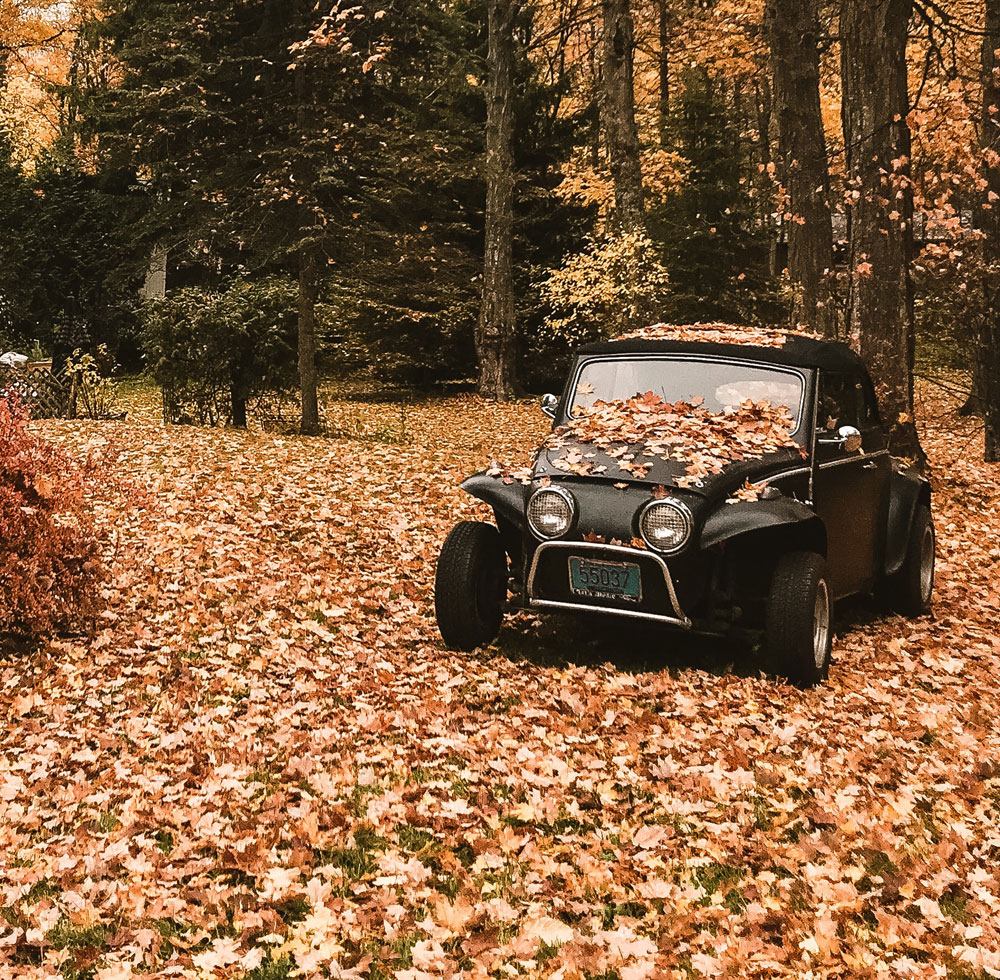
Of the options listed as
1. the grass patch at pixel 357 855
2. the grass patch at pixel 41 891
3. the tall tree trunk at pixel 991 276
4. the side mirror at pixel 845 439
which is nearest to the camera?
Answer: the grass patch at pixel 41 891

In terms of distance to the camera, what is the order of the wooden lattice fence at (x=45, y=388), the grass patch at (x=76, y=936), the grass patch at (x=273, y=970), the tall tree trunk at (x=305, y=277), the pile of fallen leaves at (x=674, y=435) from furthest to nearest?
the wooden lattice fence at (x=45, y=388) → the tall tree trunk at (x=305, y=277) → the pile of fallen leaves at (x=674, y=435) → the grass patch at (x=76, y=936) → the grass patch at (x=273, y=970)

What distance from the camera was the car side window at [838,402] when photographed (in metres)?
7.36

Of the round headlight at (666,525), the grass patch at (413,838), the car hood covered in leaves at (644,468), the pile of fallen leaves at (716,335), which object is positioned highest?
the pile of fallen leaves at (716,335)

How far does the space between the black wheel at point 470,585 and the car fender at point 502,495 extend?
0.69ft

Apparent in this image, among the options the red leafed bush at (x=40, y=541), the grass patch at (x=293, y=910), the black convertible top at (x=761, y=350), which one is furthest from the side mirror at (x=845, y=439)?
the red leafed bush at (x=40, y=541)

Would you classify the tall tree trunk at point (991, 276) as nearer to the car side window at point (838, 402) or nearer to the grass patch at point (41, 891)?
the car side window at point (838, 402)

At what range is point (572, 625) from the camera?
7.73m

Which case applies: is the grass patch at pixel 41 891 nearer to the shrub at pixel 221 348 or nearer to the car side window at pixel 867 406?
the car side window at pixel 867 406

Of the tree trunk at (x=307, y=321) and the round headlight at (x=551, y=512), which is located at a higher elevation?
the tree trunk at (x=307, y=321)

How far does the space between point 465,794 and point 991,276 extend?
1154 cm

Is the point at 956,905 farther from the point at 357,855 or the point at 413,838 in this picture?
the point at 357,855

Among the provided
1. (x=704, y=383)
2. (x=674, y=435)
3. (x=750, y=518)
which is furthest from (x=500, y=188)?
(x=750, y=518)

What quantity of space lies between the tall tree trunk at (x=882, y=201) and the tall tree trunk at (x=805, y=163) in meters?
0.94

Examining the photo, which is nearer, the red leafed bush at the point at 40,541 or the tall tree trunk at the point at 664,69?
the red leafed bush at the point at 40,541
